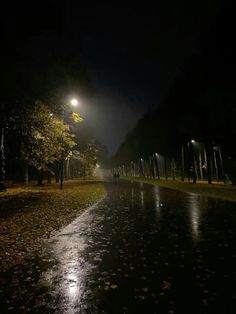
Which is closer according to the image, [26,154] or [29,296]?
[29,296]

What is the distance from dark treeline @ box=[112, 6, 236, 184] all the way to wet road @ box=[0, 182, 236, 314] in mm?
20214

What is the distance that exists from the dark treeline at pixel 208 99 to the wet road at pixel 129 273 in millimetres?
20214

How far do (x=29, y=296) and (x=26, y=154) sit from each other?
78.1 ft

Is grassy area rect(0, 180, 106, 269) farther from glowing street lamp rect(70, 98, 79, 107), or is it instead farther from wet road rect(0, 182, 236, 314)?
glowing street lamp rect(70, 98, 79, 107)

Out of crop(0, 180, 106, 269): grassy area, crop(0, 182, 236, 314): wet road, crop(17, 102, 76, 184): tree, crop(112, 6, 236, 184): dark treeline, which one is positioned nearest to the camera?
crop(0, 182, 236, 314): wet road

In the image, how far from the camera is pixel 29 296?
223 inches

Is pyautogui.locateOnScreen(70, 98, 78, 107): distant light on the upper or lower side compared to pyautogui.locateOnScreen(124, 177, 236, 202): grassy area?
upper

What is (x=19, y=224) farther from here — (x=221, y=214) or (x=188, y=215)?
(x=221, y=214)

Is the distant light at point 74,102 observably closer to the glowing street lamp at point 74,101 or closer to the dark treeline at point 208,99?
the glowing street lamp at point 74,101

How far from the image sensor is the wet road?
17.3ft

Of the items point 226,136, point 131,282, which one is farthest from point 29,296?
point 226,136

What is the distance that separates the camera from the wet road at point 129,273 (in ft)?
17.3

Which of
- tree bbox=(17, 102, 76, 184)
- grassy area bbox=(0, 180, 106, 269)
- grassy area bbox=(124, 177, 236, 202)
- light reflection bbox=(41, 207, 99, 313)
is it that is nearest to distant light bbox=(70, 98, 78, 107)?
tree bbox=(17, 102, 76, 184)

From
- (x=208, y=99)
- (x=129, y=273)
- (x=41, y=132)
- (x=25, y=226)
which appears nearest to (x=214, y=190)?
(x=208, y=99)
